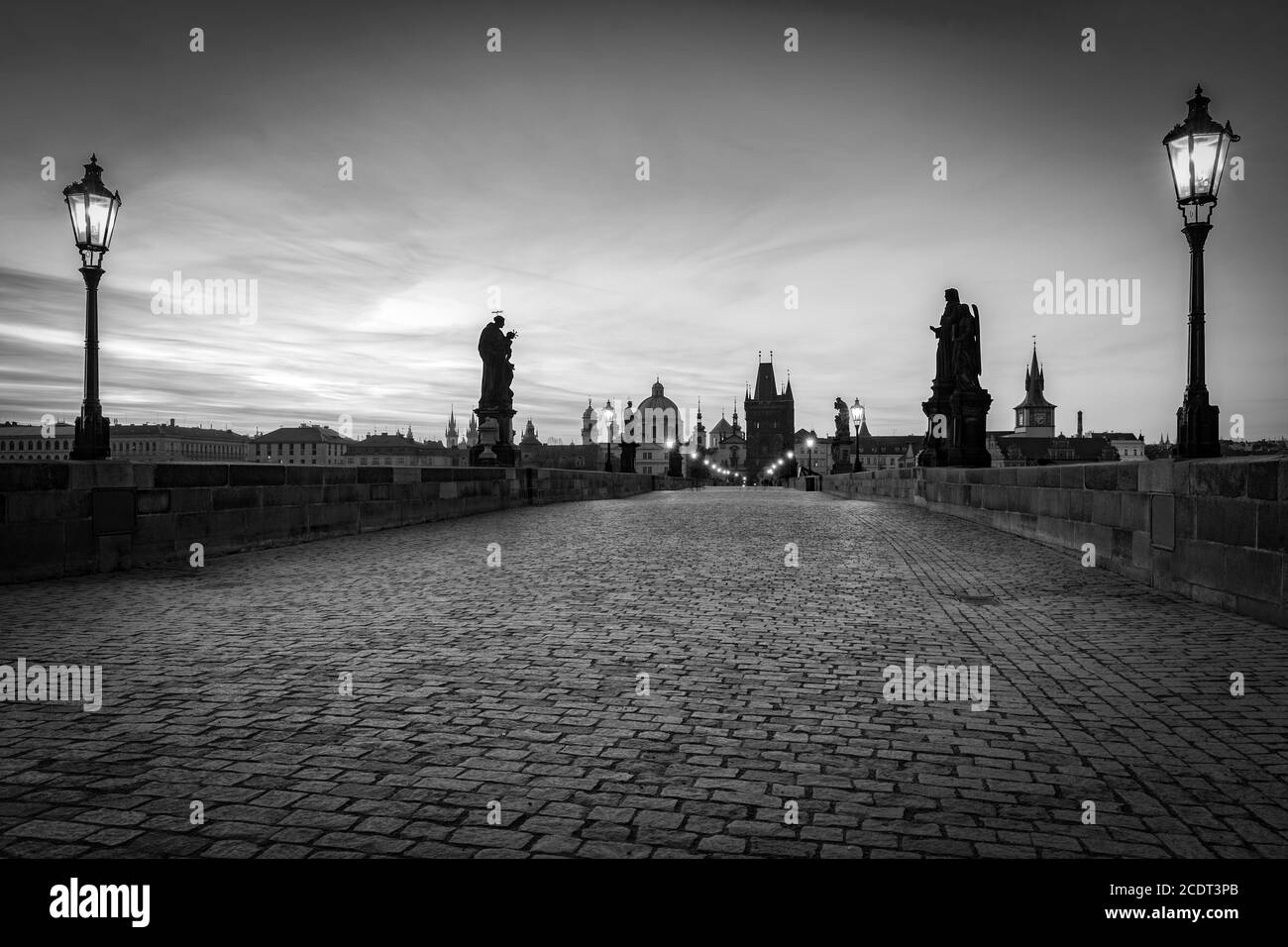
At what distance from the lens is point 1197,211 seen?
773 cm

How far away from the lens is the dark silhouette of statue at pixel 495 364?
78.6 ft

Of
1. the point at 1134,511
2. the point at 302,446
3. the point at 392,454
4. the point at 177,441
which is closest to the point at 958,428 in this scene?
the point at 1134,511

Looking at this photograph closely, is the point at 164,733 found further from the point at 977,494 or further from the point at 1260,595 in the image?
the point at 977,494

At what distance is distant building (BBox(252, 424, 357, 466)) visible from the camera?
136 meters

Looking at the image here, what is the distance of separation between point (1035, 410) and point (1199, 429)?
18340 cm

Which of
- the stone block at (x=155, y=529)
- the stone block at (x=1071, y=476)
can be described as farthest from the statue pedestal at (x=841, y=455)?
the stone block at (x=155, y=529)

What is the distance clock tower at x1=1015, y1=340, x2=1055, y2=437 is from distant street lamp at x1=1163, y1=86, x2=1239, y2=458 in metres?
180

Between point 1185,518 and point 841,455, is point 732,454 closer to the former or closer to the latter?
point 841,455

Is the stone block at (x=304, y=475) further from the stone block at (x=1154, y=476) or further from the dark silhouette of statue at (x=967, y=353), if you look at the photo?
the dark silhouette of statue at (x=967, y=353)

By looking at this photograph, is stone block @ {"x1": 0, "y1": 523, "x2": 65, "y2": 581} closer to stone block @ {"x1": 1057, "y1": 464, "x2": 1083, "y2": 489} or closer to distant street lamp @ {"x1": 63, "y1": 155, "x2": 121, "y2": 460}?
distant street lamp @ {"x1": 63, "y1": 155, "x2": 121, "y2": 460}

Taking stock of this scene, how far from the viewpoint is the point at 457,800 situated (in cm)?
290

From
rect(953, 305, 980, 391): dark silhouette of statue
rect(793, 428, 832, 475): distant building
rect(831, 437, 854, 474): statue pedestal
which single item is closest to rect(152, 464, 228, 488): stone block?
rect(953, 305, 980, 391): dark silhouette of statue
